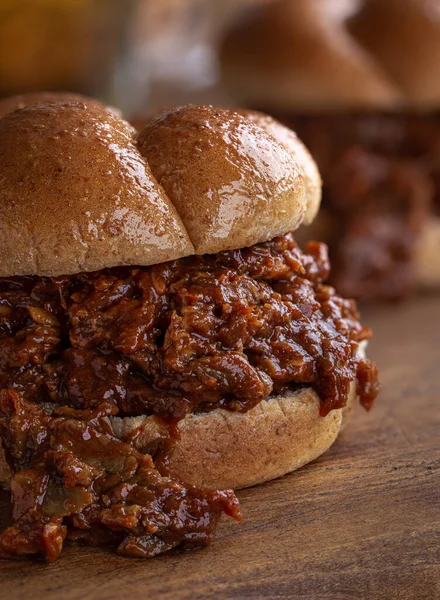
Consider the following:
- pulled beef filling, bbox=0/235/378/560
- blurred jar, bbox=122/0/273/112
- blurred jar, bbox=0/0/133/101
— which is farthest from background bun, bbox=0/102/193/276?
blurred jar, bbox=122/0/273/112

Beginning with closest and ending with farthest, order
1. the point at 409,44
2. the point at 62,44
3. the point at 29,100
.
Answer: the point at 29,100, the point at 409,44, the point at 62,44

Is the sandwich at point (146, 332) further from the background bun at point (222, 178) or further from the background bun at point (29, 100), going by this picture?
the background bun at point (29, 100)

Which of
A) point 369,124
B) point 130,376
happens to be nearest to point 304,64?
point 369,124

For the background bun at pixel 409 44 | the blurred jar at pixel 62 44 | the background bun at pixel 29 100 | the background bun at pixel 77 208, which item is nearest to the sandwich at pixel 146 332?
the background bun at pixel 77 208

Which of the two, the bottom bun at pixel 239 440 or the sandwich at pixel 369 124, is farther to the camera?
the sandwich at pixel 369 124

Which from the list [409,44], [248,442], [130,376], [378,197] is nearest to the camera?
[130,376]

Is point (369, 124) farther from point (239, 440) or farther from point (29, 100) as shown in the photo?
point (239, 440)
